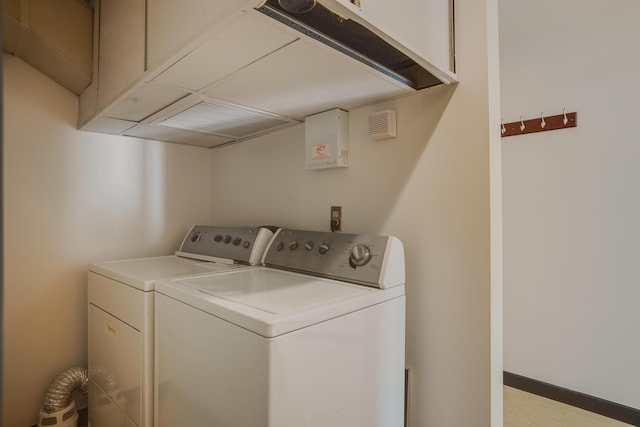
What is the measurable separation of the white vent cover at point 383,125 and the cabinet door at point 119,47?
2.94 feet

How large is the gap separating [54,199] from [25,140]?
1.05 ft

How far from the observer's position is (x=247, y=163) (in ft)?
6.92

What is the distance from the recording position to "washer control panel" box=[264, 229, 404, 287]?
1.19 metres

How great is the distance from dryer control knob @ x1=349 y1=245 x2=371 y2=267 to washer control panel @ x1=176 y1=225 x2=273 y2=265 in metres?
0.54

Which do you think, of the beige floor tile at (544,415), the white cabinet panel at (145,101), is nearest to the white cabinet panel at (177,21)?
the white cabinet panel at (145,101)

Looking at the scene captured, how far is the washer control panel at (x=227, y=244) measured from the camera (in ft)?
5.24

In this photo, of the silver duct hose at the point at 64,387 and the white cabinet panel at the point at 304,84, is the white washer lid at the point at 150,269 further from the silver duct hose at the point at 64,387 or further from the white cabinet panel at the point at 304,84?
the white cabinet panel at the point at 304,84

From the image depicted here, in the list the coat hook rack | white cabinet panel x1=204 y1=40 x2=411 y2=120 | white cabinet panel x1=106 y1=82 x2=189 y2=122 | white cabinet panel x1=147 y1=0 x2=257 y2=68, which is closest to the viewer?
white cabinet panel x1=147 y1=0 x2=257 y2=68

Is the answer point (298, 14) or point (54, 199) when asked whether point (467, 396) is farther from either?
point (54, 199)

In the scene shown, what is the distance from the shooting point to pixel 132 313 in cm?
129

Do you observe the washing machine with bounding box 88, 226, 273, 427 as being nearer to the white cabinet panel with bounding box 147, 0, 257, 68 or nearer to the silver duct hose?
the silver duct hose

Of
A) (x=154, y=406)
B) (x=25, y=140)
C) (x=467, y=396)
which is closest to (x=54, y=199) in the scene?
(x=25, y=140)

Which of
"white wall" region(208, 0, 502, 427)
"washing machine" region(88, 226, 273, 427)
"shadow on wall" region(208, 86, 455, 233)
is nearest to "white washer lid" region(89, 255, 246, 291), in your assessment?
"washing machine" region(88, 226, 273, 427)

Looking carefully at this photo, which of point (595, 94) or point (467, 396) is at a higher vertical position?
point (595, 94)
